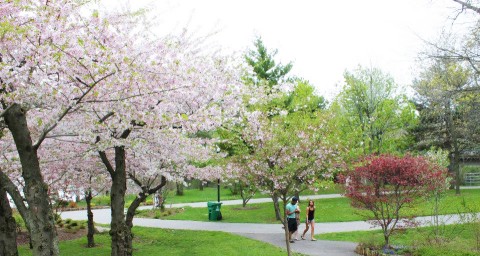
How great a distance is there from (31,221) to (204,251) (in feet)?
22.8

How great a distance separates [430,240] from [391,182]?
1920 millimetres

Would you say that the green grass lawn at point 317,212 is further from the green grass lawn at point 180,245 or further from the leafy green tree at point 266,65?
the leafy green tree at point 266,65

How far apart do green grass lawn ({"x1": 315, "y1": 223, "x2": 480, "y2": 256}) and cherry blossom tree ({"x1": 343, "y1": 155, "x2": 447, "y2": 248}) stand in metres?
0.69

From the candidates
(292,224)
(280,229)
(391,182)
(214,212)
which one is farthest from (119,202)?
(214,212)

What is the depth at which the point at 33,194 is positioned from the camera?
660cm

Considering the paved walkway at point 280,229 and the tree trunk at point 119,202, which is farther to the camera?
the paved walkway at point 280,229

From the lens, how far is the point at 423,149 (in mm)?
35594

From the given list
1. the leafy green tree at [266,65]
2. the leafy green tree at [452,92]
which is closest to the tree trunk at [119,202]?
the leafy green tree at [452,92]

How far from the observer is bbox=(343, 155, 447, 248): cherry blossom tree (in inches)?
466

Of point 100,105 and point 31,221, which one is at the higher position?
point 100,105

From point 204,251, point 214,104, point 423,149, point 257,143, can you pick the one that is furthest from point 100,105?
point 423,149

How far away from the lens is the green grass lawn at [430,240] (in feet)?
34.4

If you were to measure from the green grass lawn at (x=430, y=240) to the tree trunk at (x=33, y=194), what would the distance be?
28.8 feet

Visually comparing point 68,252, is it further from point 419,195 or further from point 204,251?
point 419,195
